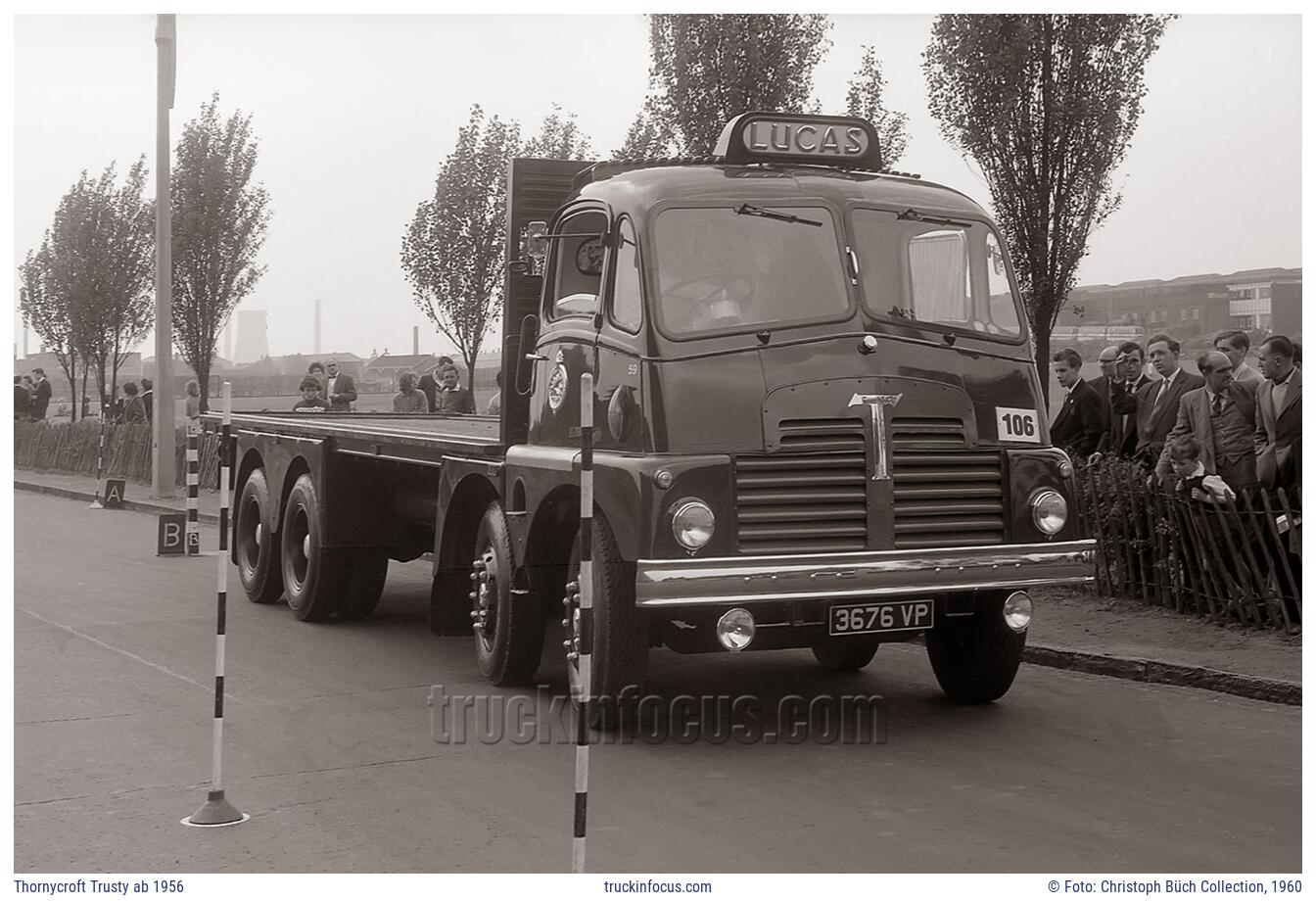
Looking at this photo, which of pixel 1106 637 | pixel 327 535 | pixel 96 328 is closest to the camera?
pixel 1106 637

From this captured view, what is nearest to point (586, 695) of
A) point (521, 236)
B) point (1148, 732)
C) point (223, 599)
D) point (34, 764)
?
point (223, 599)

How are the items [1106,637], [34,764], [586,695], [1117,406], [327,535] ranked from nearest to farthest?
[586,695] → [34,764] → [1106,637] → [327,535] → [1117,406]

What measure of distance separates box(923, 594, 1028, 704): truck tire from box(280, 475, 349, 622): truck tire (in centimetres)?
465

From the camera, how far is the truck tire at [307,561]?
11.3 metres

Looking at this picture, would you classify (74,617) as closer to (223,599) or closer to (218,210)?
(223,599)

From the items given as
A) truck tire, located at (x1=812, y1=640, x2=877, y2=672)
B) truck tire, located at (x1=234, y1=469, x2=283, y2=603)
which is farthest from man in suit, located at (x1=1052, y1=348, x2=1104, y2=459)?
truck tire, located at (x1=234, y1=469, x2=283, y2=603)

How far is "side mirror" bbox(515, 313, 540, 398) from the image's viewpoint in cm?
883

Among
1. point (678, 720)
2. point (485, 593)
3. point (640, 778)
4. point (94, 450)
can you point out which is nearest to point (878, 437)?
point (678, 720)

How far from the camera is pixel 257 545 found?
12797 millimetres

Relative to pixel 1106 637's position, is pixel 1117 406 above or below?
above

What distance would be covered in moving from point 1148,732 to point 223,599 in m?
4.41

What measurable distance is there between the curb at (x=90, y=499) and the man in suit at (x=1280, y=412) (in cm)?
1292

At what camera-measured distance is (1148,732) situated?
25.4 ft

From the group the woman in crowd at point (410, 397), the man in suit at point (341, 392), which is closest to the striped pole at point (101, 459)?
the man in suit at point (341, 392)
